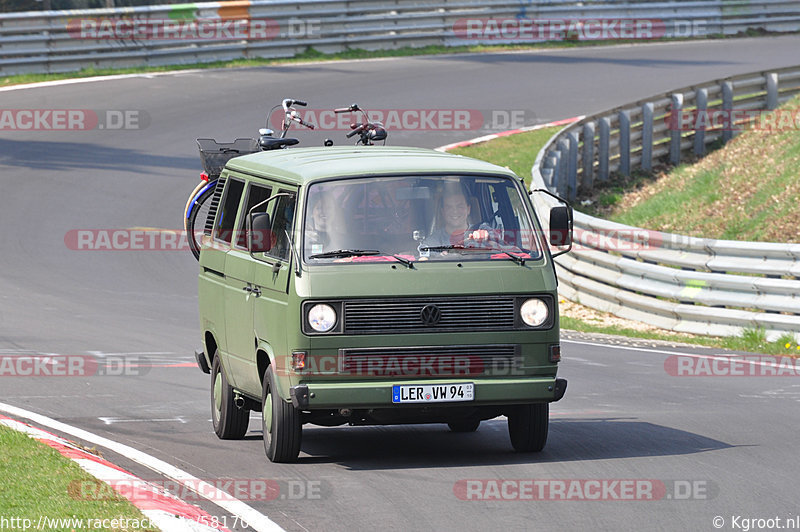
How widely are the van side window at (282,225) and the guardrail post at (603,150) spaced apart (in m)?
17.1

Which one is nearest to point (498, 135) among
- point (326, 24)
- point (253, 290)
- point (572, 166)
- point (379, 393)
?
point (572, 166)

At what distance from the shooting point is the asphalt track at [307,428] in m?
8.36

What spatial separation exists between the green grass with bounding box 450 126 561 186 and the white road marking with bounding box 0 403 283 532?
15476mm

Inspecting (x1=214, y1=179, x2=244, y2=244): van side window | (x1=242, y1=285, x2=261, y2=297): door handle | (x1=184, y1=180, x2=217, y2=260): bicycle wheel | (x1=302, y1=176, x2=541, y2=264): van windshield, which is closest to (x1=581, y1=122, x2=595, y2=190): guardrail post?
(x1=184, y1=180, x2=217, y2=260): bicycle wheel

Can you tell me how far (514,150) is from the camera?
2805 cm

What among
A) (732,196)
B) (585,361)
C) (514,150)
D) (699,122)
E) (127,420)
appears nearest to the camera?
(127,420)

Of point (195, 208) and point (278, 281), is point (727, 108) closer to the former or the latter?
point (195, 208)

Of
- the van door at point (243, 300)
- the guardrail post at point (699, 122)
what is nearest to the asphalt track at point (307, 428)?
the van door at point (243, 300)

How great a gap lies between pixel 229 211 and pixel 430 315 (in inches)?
96.2

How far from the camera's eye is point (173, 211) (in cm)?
2316

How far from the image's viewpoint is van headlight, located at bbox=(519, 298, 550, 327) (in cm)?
952

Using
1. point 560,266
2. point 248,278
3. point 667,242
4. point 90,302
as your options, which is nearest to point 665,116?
point 560,266

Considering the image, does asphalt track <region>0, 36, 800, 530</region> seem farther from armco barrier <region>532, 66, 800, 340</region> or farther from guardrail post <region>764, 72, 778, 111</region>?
guardrail post <region>764, 72, 778, 111</region>

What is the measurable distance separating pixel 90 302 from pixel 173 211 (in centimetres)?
535
